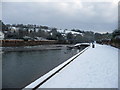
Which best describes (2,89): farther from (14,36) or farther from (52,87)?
(14,36)

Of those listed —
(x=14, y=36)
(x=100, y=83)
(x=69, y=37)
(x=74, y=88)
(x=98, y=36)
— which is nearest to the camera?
(x=74, y=88)

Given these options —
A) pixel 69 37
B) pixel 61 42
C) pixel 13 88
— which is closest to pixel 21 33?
pixel 61 42

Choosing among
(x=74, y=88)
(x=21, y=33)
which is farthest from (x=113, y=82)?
(x=21, y=33)

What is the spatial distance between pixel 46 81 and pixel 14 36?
304 ft

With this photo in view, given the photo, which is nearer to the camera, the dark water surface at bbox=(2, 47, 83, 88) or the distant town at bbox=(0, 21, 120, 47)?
the dark water surface at bbox=(2, 47, 83, 88)

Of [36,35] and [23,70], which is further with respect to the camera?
[36,35]

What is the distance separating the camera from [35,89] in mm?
7512

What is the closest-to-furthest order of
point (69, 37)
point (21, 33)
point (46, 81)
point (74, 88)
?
1. point (74, 88)
2. point (46, 81)
3. point (21, 33)
4. point (69, 37)

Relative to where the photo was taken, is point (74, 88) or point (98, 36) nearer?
point (74, 88)

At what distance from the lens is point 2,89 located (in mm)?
10344

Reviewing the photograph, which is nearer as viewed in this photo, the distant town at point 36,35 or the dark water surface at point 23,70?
the dark water surface at point 23,70

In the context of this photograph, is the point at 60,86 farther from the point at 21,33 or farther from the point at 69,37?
the point at 69,37

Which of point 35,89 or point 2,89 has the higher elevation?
point 35,89

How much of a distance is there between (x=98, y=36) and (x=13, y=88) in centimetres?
17155
